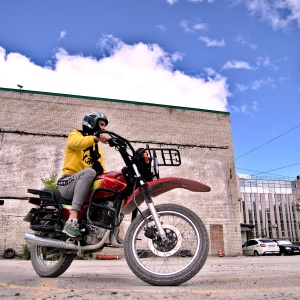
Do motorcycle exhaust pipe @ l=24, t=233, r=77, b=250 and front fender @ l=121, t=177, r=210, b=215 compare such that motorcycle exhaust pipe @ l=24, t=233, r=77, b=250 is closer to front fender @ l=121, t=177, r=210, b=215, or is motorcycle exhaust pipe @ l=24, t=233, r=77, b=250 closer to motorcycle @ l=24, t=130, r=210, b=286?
motorcycle @ l=24, t=130, r=210, b=286

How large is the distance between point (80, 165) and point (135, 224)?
1031mm

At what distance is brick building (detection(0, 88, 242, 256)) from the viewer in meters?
19.1

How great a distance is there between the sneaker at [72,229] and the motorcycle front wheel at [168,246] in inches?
21.7

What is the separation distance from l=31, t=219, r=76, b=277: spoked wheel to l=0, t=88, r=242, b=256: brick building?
15.5m

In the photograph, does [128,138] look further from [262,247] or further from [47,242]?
[47,242]

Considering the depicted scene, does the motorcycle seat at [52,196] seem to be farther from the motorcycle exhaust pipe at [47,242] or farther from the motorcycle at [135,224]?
the motorcycle exhaust pipe at [47,242]

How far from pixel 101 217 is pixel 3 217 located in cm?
1703

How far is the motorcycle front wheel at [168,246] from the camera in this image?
285 centimetres

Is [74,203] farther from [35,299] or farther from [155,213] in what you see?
[35,299]

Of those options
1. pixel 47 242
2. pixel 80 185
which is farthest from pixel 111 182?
pixel 47 242

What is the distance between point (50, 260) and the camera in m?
3.95

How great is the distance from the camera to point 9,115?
66.1ft

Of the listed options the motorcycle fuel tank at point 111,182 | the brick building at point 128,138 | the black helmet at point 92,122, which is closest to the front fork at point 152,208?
the motorcycle fuel tank at point 111,182

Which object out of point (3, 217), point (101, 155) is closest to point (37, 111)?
point (3, 217)
